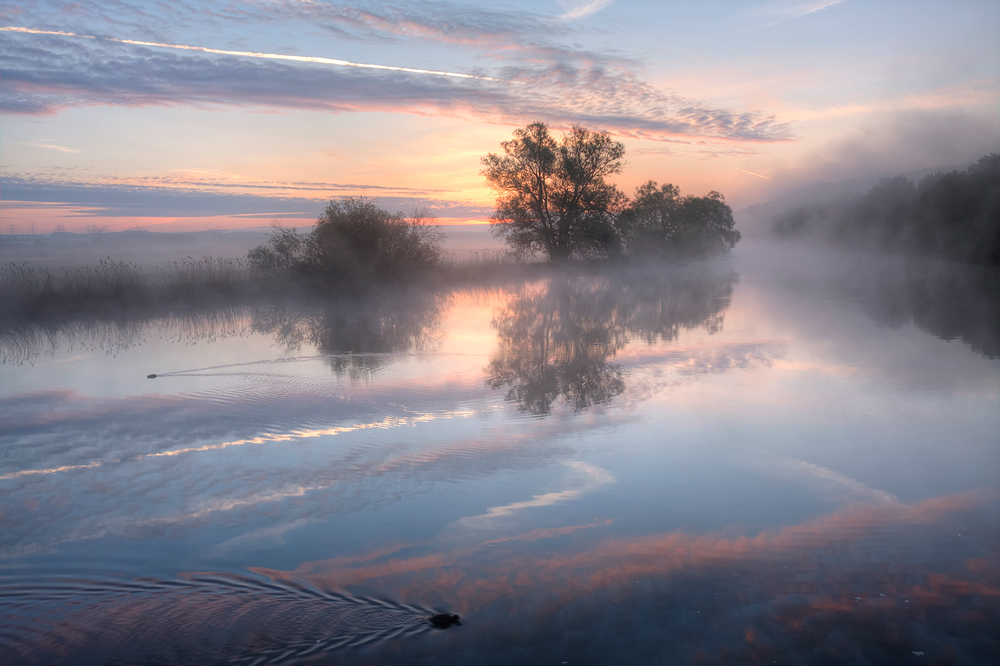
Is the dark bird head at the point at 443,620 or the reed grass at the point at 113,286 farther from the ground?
the reed grass at the point at 113,286

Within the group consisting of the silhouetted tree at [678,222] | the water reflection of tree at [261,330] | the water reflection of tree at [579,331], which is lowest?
the water reflection of tree at [261,330]

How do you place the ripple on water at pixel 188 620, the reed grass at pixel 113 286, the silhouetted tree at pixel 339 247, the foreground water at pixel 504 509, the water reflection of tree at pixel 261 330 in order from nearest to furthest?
1. the ripple on water at pixel 188 620
2. the foreground water at pixel 504 509
3. the water reflection of tree at pixel 261 330
4. the reed grass at pixel 113 286
5. the silhouetted tree at pixel 339 247

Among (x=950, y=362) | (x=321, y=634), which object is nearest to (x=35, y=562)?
(x=321, y=634)

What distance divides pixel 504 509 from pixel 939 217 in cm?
4637

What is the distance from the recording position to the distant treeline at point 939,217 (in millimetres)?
32312

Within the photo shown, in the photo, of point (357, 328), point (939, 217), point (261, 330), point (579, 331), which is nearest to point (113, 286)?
point (261, 330)

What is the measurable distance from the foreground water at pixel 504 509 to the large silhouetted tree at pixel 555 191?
2550 cm

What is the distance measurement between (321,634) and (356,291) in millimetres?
17591

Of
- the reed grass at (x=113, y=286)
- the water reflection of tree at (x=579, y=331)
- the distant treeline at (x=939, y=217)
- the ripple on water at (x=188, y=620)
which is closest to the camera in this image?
the ripple on water at (x=188, y=620)

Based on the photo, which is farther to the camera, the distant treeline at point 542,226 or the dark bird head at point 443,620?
the distant treeline at point 542,226

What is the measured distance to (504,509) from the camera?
13.4ft

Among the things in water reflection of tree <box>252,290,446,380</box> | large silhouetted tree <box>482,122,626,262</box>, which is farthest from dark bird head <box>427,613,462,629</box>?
large silhouetted tree <box>482,122,626,262</box>

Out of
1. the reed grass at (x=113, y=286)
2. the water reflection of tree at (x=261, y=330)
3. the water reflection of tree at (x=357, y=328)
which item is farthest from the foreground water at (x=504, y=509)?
the reed grass at (x=113, y=286)

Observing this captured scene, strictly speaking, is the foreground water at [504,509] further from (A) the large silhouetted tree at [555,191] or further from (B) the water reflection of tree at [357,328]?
(A) the large silhouetted tree at [555,191]
